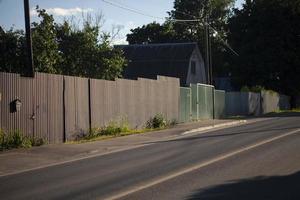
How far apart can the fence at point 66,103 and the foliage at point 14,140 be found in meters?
0.22

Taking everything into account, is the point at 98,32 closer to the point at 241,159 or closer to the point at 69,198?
the point at 241,159

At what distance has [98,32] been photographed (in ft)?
124

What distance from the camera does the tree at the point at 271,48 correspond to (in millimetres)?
63250

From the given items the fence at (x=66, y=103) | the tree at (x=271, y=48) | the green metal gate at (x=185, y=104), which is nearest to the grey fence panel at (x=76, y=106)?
the fence at (x=66, y=103)

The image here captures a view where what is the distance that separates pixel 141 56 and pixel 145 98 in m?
26.1

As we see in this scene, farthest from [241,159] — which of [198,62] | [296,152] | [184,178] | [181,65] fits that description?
[198,62]

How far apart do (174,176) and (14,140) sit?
8.46 meters

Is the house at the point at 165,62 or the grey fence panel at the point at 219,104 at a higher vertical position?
the house at the point at 165,62

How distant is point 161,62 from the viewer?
54406mm

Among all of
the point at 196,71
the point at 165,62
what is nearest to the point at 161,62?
the point at 165,62

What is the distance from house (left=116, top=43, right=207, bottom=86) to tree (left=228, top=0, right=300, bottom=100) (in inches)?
389

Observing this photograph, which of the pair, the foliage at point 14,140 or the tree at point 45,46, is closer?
the foliage at point 14,140

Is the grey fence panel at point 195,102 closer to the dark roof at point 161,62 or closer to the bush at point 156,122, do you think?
the bush at point 156,122

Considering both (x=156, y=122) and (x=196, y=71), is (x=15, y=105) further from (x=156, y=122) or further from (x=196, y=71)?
(x=196, y=71)
